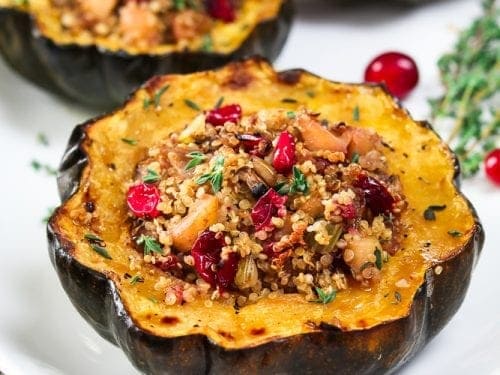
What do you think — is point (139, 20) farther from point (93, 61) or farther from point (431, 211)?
point (431, 211)

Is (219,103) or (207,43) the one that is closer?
(219,103)

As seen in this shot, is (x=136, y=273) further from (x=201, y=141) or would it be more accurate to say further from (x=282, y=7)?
(x=282, y=7)

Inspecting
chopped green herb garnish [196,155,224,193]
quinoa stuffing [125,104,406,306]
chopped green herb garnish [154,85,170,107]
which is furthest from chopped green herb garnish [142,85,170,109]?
chopped green herb garnish [196,155,224,193]

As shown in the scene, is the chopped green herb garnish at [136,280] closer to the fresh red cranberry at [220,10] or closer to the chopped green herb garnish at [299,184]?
the chopped green herb garnish at [299,184]

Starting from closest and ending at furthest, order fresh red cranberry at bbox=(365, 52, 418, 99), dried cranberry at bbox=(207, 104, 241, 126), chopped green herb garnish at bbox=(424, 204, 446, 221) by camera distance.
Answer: chopped green herb garnish at bbox=(424, 204, 446, 221)
dried cranberry at bbox=(207, 104, 241, 126)
fresh red cranberry at bbox=(365, 52, 418, 99)

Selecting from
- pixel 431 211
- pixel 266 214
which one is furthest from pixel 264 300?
pixel 431 211

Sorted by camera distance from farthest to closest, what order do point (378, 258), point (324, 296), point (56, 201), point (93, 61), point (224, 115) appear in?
point (93, 61) → point (56, 201) → point (224, 115) → point (378, 258) → point (324, 296)

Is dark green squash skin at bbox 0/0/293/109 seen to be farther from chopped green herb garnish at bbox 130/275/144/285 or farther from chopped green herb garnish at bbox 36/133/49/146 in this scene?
chopped green herb garnish at bbox 130/275/144/285
